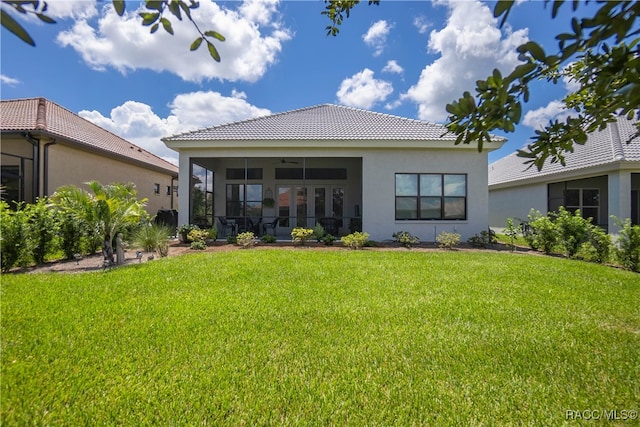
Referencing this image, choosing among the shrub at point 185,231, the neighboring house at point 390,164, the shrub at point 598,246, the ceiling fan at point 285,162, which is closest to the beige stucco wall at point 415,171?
the neighboring house at point 390,164

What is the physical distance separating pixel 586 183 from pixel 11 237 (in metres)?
22.5

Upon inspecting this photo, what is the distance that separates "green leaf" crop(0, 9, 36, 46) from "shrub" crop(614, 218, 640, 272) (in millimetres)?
11486

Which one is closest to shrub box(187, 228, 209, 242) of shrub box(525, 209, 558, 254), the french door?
the french door

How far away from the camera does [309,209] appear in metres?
15.6

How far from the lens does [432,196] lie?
11.5m

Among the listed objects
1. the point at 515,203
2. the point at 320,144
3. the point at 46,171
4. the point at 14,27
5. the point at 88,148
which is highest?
the point at 88,148

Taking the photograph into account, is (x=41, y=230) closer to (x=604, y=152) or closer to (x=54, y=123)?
(x=54, y=123)

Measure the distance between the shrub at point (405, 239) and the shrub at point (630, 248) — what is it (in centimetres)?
546

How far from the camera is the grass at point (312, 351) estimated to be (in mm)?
2189

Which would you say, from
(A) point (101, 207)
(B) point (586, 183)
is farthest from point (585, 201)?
(A) point (101, 207)

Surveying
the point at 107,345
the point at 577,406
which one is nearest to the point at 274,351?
the point at 107,345

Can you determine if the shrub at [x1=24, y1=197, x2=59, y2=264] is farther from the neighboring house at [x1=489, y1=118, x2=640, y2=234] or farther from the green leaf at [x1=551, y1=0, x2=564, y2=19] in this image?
the neighboring house at [x1=489, y1=118, x2=640, y2=234]

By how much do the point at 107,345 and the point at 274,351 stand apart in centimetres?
182

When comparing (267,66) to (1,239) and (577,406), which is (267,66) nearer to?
(1,239)
